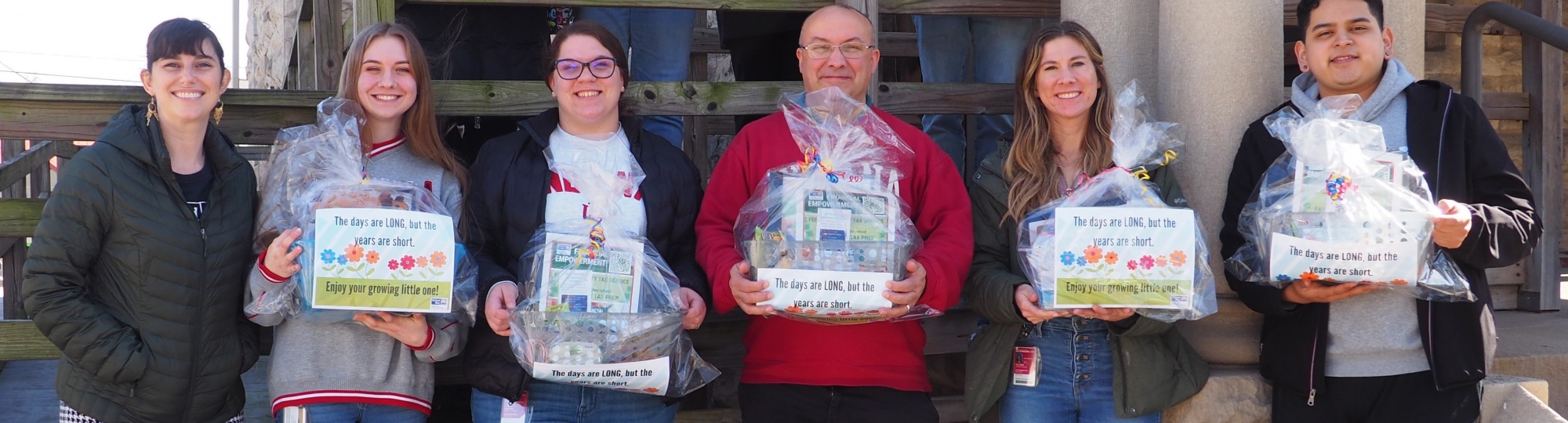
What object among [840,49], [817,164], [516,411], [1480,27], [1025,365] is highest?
[1480,27]

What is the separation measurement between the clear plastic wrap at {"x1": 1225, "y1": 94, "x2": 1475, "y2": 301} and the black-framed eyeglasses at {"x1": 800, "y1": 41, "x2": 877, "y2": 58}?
118cm

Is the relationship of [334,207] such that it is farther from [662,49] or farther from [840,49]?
[662,49]

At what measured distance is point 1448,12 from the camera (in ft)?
18.9

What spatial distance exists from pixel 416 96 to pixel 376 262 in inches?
27.6

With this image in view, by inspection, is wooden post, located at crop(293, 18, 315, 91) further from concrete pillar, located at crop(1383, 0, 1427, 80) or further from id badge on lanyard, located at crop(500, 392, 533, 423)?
concrete pillar, located at crop(1383, 0, 1427, 80)

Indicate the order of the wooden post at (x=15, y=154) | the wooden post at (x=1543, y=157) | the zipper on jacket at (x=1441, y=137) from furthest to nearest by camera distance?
the wooden post at (x=15, y=154) < the wooden post at (x=1543, y=157) < the zipper on jacket at (x=1441, y=137)

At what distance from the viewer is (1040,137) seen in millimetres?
3195

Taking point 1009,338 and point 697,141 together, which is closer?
point 1009,338

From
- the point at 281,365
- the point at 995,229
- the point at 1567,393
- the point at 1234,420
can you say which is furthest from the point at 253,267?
the point at 1567,393

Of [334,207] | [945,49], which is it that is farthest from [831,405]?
[945,49]

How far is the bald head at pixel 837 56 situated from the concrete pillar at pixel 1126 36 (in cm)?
93

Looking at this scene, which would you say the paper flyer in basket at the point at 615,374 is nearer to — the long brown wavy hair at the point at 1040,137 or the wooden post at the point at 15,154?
the long brown wavy hair at the point at 1040,137

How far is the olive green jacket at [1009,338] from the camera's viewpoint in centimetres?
300

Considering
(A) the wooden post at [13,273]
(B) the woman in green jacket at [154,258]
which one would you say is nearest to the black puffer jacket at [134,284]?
(B) the woman in green jacket at [154,258]
